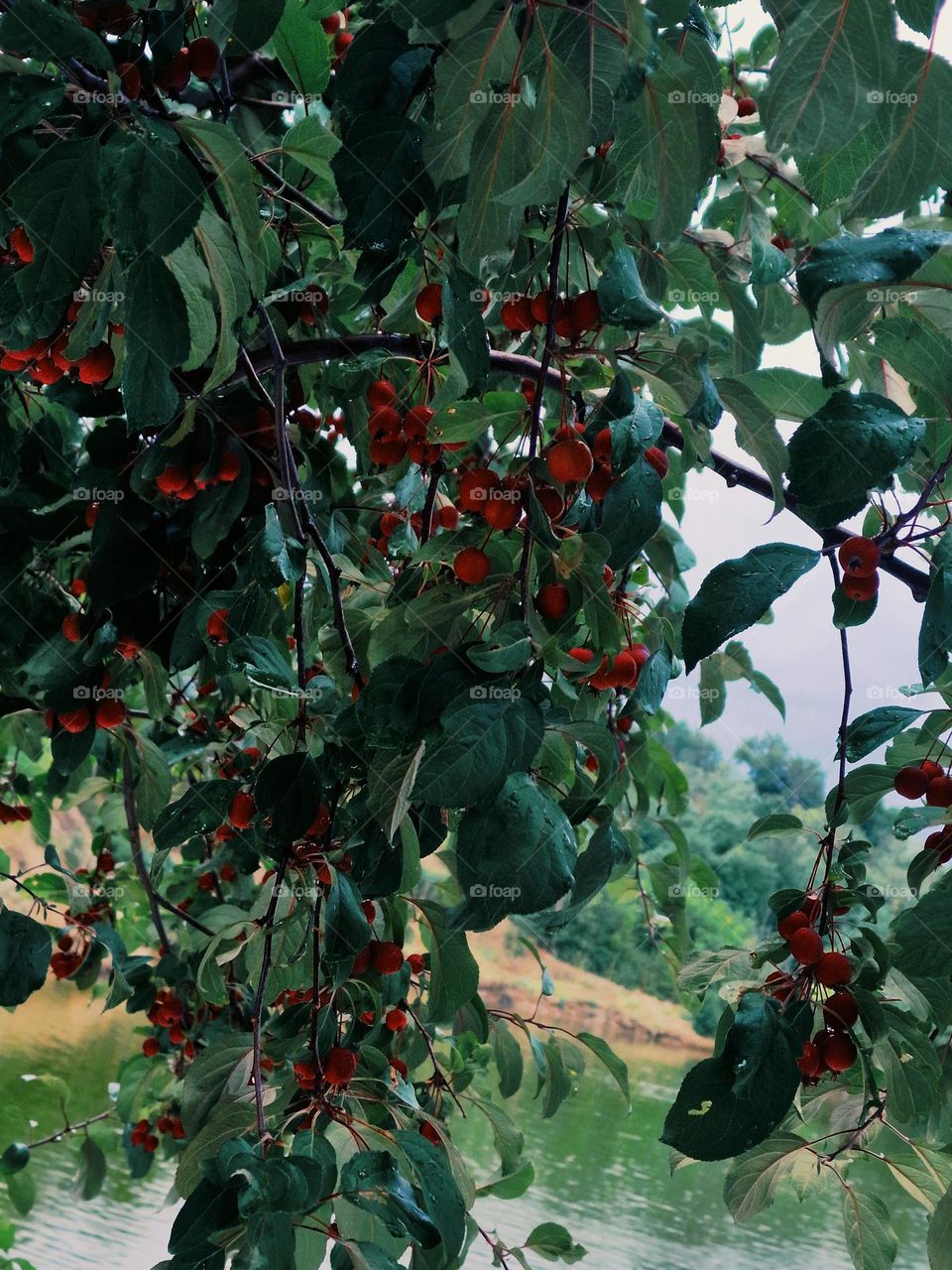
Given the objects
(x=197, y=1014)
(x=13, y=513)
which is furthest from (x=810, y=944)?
(x=197, y=1014)

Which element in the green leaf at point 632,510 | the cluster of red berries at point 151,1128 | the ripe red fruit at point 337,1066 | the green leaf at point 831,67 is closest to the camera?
the green leaf at point 831,67

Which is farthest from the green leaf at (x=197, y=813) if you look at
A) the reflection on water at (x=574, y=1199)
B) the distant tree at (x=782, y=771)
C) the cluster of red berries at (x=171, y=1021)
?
the distant tree at (x=782, y=771)

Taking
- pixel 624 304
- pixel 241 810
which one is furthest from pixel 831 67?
pixel 241 810

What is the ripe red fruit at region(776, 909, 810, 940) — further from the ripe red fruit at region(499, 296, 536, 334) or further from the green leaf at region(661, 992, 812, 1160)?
the ripe red fruit at region(499, 296, 536, 334)

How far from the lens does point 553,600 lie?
1.22 feet

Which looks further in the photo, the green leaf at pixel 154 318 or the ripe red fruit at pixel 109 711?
the ripe red fruit at pixel 109 711

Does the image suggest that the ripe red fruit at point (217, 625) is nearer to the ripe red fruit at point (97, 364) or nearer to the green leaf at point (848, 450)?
the ripe red fruit at point (97, 364)

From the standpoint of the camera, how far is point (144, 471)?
0.52 metres

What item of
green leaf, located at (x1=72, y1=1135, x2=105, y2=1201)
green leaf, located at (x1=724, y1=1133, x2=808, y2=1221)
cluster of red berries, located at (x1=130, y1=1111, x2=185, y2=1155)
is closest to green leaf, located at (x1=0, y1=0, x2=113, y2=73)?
green leaf, located at (x1=724, y1=1133, x2=808, y2=1221)

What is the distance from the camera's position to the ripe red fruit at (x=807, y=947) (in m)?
0.44

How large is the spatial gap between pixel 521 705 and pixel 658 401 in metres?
0.17

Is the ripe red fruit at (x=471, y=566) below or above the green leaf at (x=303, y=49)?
below

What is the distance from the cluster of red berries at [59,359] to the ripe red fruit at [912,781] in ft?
1.30

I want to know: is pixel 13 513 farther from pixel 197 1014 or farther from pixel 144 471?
pixel 197 1014
